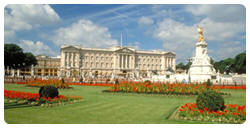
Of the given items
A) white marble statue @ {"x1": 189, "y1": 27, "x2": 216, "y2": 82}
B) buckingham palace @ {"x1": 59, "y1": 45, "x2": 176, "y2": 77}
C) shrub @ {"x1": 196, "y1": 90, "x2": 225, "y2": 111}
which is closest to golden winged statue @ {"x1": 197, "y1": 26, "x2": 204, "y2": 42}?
white marble statue @ {"x1": 189, "y1": 27, "x2": 216, "y2": 82}

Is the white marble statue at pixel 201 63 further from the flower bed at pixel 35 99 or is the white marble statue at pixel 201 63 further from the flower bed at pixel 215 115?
the flower bed at pixel 215 115

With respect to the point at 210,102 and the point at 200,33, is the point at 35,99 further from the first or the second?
the point at 200,33

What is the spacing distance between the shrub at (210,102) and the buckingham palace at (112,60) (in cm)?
8114

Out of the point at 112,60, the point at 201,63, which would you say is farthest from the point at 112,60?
the point at 201,63

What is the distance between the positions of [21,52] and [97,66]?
38.6 m

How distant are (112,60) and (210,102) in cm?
9823

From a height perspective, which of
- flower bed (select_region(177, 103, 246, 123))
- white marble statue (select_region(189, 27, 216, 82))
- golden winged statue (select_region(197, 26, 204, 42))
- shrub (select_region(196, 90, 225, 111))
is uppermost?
golden winged statue (select_region(197, 26, 204, 42))

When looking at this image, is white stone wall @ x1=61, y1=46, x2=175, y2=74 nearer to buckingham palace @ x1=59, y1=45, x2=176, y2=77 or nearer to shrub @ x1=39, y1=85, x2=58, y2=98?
buckingham palace @ x1=59, y1=45, x2=176, y2=77

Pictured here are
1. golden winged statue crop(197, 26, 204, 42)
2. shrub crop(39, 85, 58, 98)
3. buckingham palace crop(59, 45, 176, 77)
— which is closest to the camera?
shrub crop(39, 85, 58, 98)

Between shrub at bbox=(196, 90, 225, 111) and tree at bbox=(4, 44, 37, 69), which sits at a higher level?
tree at bbox=(4, 44, 37, 69)

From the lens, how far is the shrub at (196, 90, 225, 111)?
28.7ft

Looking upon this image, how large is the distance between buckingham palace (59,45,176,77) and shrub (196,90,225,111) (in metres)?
81.1

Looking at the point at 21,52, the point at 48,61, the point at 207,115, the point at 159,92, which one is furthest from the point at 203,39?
the point at 48,61

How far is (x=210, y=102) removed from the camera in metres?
8.75
